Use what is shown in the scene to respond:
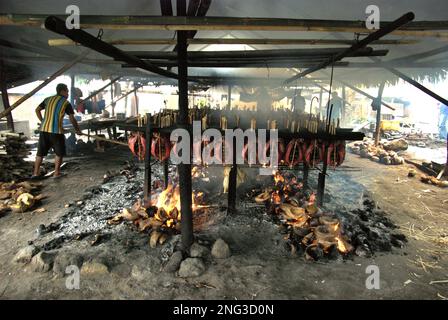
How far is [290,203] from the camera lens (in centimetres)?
549

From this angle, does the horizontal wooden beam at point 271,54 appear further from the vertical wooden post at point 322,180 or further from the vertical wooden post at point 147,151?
the vertical wooden post at point 322,180

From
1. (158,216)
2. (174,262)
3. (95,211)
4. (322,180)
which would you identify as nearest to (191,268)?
(174,262)

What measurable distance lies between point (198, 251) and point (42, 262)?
6.49 feet

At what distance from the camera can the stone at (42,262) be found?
3.46m

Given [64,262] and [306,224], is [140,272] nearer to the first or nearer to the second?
[64,262]

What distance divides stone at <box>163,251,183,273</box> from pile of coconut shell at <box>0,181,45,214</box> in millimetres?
3320

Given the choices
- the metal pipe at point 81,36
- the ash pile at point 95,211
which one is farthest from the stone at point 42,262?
the metal pipe at point 81,36

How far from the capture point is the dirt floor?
320 centimetres

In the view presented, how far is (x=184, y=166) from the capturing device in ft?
12.4

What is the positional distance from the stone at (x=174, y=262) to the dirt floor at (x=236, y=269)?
7 cm
